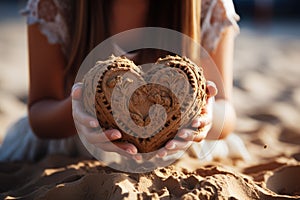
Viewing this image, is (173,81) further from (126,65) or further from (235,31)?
(235,31)

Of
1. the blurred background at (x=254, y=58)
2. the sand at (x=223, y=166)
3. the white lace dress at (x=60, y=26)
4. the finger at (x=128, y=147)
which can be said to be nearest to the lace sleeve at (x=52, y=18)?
the white lace dress at (x=60, y=26)

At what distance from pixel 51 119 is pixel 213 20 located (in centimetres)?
55

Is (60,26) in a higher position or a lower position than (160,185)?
higher

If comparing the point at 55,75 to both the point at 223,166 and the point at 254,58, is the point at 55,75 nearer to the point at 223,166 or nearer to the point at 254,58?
the point at 223,166

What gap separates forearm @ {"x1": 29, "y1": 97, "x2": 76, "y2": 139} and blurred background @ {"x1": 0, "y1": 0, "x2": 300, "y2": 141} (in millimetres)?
414

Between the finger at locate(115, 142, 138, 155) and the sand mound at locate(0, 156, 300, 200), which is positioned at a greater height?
the finger at locate(115, 142, 138, 155)

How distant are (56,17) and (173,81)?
27.2 inches

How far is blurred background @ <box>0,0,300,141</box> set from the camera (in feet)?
7.84

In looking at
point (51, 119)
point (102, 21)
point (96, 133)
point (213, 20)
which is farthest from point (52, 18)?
point (96, 133)

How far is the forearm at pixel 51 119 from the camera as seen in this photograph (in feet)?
4.81

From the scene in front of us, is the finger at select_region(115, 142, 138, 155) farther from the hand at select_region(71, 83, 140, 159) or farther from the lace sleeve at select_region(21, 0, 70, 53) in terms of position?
the lace sleeve at select_region(21, 0, 70, 53)

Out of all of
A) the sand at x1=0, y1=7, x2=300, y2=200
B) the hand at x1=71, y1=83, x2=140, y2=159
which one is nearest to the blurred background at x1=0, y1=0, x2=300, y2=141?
the sand at x1=0, y1=7, x2=300, y2=200

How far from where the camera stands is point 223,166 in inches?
52.1

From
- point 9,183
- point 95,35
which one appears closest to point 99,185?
point 9,183
